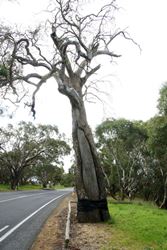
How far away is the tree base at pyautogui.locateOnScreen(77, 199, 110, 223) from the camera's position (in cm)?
1491

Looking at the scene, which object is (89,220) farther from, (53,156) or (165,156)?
(53,156)

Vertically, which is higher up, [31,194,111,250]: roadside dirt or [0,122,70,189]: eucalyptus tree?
[0,122,70,189]: eucalyptus tree

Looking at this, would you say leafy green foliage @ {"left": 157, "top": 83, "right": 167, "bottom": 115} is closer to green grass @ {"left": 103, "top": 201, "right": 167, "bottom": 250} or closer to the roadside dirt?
green grass @ {"left": 103, "top": 201, "right": 167, "bottom": 250}

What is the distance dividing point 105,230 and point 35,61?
801 centimetres

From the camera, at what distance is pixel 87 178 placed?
1538 centimetres

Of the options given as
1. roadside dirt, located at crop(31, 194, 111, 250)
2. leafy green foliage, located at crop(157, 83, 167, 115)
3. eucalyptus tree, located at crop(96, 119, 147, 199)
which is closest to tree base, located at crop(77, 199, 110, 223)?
roadside dirt, located at crop(31, 194, 111, 250)

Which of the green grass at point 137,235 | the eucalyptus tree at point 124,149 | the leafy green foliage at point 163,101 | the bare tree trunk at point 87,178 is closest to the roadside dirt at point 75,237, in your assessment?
the green grass at point 137,235

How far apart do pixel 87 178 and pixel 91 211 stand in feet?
4.33

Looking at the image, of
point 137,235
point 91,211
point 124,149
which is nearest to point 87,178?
point 91,211

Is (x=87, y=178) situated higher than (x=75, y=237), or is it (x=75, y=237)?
(x=87, y=178)

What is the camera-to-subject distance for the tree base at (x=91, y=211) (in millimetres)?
14906

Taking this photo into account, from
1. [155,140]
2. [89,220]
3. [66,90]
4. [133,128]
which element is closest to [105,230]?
[89,220]

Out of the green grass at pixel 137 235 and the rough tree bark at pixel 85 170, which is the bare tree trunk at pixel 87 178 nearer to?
the rough tree bark at pixel 85 170

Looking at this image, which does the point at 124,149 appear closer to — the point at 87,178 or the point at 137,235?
the point at 87,178
